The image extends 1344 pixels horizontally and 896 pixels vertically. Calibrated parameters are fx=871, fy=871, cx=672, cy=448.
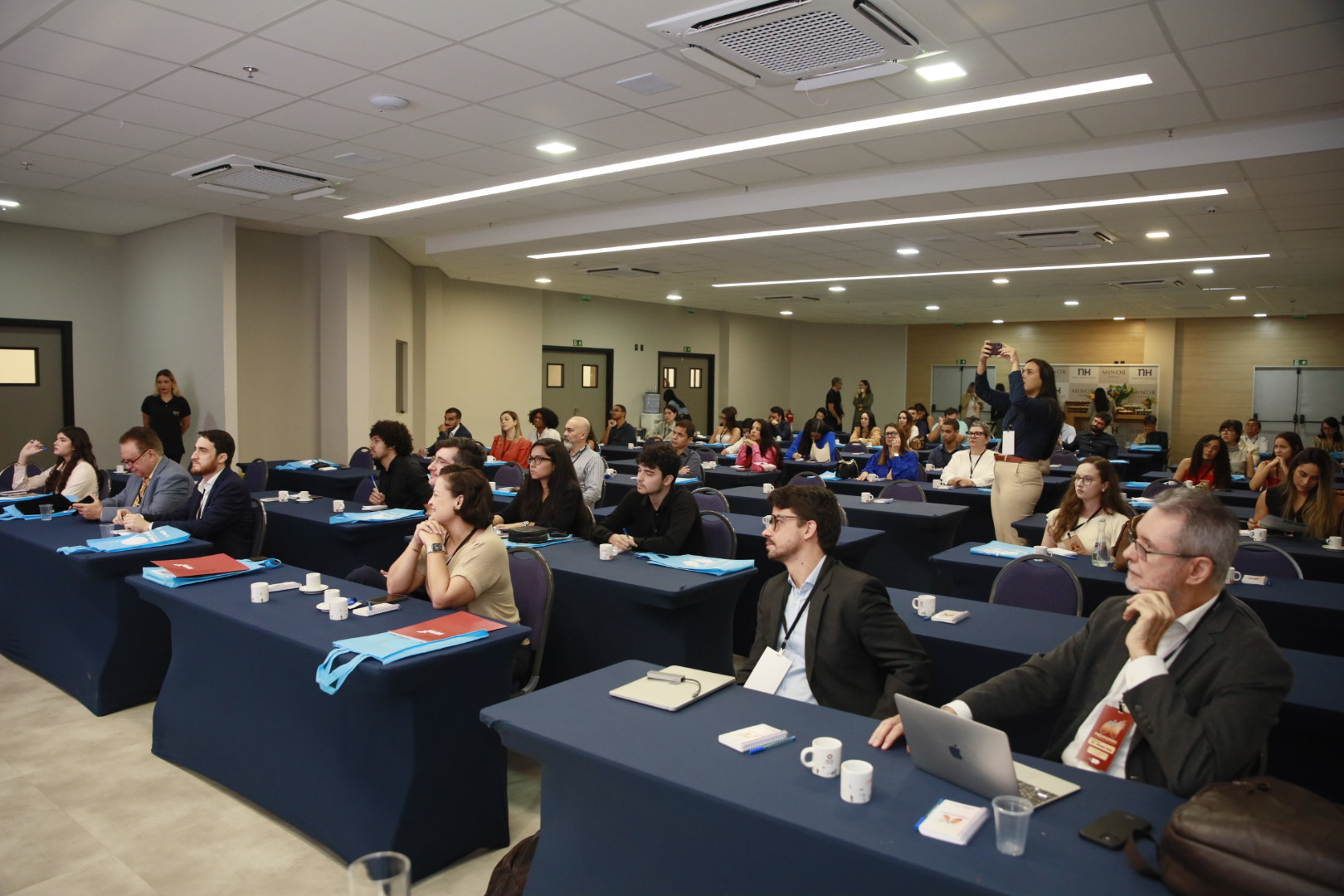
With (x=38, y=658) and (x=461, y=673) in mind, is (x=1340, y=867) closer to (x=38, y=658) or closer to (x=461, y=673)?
(x=461, y=673)

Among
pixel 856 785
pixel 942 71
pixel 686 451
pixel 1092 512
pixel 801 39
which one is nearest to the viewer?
pixel 856 785

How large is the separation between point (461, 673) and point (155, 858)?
1279mm

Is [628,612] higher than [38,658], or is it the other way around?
[628,612]

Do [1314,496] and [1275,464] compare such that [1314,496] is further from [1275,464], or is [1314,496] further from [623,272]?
[623,272]

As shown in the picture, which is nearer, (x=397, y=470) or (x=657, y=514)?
(x=657, y=514)

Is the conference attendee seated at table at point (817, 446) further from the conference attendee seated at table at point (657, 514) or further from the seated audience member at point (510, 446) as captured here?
the conference attendee seated at table at point (657, 514)

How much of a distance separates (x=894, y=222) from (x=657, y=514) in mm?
4791

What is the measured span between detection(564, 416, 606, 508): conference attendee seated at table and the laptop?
466cm

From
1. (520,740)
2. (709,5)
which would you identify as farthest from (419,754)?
(709,5)

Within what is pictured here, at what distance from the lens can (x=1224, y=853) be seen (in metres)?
1.34

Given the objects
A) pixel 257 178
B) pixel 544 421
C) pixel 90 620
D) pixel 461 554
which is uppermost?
pixel 257 178

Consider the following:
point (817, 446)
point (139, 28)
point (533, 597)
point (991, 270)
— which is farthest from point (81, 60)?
point (991, 270)

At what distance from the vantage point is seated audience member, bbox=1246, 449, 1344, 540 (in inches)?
203

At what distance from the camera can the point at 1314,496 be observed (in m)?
5.20
